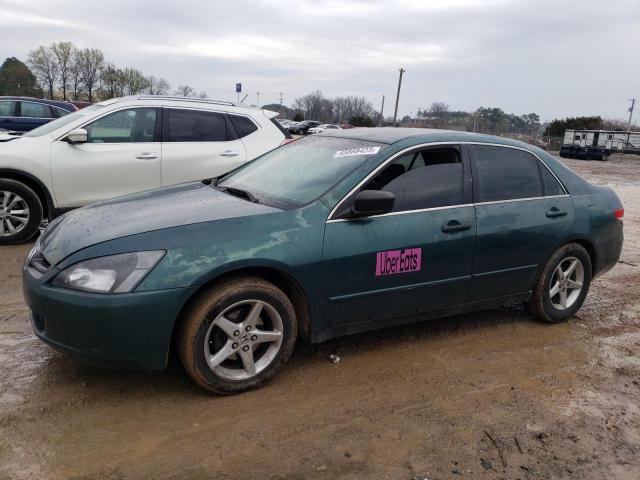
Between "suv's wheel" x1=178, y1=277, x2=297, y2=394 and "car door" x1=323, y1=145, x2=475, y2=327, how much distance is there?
0.36 meters

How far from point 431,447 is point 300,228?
1436mm

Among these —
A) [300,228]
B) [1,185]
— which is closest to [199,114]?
[1,185]

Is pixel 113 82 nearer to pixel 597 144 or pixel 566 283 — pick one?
pixel 597 144

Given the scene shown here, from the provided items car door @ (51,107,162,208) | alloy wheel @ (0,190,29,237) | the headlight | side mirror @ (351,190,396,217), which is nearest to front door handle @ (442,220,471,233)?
side mirror @ (351,190,396,217)

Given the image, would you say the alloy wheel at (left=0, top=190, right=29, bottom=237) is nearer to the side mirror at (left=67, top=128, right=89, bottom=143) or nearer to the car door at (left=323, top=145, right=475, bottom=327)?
the side mirror at (left=67, top=128, right=89, bottom=143)

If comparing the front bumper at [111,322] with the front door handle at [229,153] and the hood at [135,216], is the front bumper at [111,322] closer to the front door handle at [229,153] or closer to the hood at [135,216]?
the hood at [135,216]

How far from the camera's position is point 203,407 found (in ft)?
10.5

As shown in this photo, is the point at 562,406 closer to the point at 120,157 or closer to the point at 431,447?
the point at 431,447

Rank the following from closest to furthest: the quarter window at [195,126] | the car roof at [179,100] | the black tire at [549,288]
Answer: the black tire at [549,288] → the car roof at [179,100] → the quarter window at [195,126]

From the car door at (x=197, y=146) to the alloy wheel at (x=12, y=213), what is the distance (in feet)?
5.25

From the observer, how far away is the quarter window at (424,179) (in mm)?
3793

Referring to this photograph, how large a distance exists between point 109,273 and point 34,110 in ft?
46.0

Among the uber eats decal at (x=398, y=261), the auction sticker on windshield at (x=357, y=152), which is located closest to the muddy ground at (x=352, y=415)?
the uber eats decal at (x=398, y=261)

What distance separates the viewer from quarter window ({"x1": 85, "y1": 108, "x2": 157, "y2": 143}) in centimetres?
661
